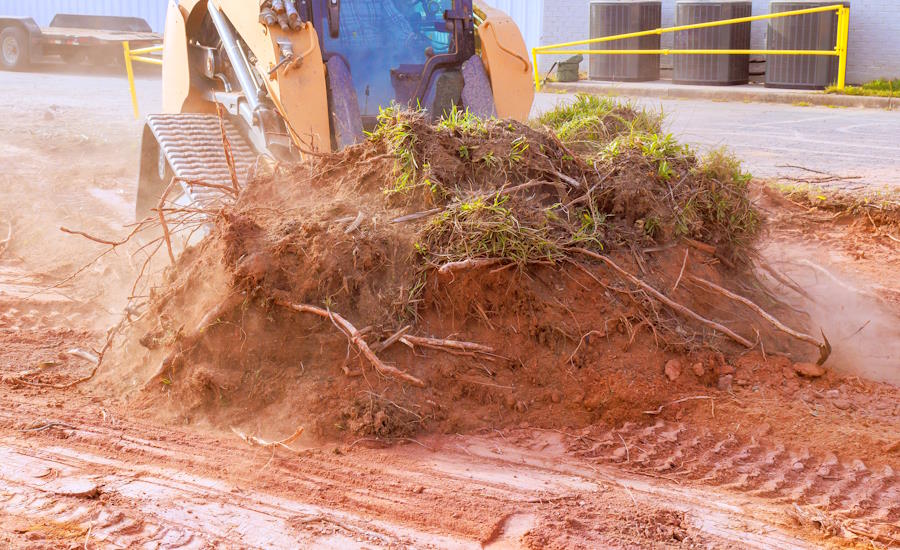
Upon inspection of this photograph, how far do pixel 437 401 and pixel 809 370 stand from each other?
1.87 meters

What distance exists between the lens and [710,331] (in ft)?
15.3

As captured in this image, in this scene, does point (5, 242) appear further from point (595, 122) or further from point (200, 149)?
point (595, 122)

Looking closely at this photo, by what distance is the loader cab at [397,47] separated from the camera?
5.95 meters

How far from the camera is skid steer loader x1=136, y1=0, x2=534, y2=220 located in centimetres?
552

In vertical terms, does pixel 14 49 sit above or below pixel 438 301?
above

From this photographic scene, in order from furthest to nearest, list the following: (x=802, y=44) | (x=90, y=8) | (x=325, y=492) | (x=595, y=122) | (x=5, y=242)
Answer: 1. (x=90, y=8)
2. (x=802, y=44)
3. (x=5, y=242)
4. (x=595, y=122)
5. (x=325, y=492)

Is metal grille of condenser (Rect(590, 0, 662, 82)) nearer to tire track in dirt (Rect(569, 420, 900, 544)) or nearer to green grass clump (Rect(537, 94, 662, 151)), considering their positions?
green grass clump (Rect(537, 94, 662, 151))

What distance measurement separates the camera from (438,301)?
4.45 metres

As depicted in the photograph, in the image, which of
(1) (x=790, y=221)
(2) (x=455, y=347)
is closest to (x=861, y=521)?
(2) (x=455, y=347)

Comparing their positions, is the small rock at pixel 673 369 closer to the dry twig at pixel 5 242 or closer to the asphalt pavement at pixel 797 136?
the asphalt pavement at pixel 797 136

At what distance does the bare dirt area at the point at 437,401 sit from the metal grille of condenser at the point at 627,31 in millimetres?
11434

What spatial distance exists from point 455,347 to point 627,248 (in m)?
1.15

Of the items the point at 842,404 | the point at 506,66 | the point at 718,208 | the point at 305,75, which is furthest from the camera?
the point at 506,66

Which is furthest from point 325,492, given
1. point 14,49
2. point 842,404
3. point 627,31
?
point 14,49
